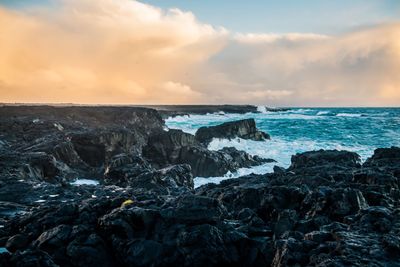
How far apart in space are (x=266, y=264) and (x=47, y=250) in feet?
15.0

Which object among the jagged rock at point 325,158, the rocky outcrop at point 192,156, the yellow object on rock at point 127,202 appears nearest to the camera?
the yellow object on rock at point 127,202

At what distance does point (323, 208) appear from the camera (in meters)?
9.08

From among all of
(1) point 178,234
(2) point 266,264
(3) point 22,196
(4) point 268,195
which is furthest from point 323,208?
(3) point 22,196

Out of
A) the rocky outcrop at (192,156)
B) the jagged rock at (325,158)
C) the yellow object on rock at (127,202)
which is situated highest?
the yellow object on rock at (127,202)

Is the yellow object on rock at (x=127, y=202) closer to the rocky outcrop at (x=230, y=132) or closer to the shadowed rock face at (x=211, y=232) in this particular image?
the shadowed rock face at (x=211, y=232)

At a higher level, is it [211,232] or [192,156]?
[211,232]

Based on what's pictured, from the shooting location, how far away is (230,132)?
4059 cm

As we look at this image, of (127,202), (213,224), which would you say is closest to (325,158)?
(213,224)

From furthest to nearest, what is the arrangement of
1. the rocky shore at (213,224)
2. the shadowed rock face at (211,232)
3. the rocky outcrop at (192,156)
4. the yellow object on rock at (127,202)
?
the rocky outcrop at (192,156) < the yellow object on rock at (127,202) < the rocky shore at (213,224) < the shadowed rock face at (211,232)

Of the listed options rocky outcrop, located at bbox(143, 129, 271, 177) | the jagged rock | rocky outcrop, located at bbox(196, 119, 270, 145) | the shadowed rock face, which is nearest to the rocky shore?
the shadowed rock face

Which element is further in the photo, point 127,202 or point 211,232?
point 127,202

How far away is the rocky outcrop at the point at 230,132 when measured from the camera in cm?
3906

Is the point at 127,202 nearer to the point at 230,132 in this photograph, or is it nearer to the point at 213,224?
the point at 213,224

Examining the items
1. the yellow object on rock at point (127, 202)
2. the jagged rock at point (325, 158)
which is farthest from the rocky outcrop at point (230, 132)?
the yellow object on rock at point (127, 202)
